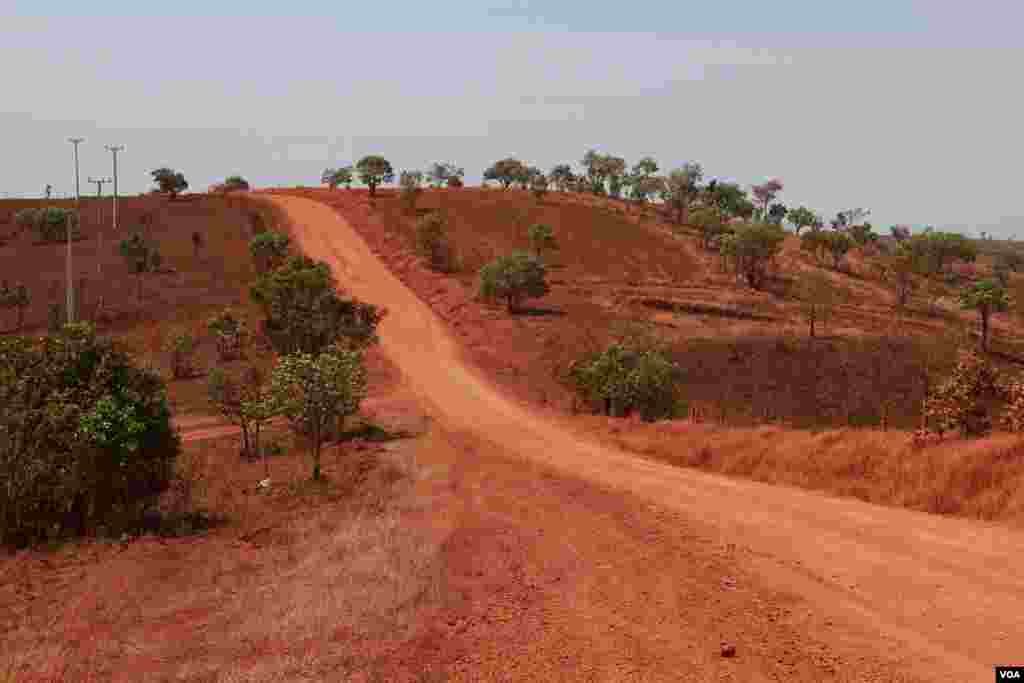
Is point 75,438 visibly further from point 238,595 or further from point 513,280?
point 513,280

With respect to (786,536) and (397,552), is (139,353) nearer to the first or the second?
(397,552)

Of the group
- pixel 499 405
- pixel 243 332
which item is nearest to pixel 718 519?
pixel 499 405

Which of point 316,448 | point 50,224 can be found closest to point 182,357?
point 316,448

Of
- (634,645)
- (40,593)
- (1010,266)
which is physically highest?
(1010,266)

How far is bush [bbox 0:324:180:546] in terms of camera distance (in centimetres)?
1777

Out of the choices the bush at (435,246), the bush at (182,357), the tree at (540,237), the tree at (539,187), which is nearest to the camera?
the bush at (182,357)

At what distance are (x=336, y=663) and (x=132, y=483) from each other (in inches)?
474

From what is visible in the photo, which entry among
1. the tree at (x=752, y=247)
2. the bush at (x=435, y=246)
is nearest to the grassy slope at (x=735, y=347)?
the bush at (x=435, y=246)

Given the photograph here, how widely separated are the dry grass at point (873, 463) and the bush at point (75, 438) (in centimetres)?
1411

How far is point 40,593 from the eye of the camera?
14219mm

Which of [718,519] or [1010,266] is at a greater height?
[1010,266]

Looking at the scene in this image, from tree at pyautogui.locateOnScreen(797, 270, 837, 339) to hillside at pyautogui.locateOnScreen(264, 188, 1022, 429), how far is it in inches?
44.7

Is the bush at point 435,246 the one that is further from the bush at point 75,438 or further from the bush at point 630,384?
the bush at point 75,438

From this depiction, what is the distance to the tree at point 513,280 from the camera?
57.8 metres
